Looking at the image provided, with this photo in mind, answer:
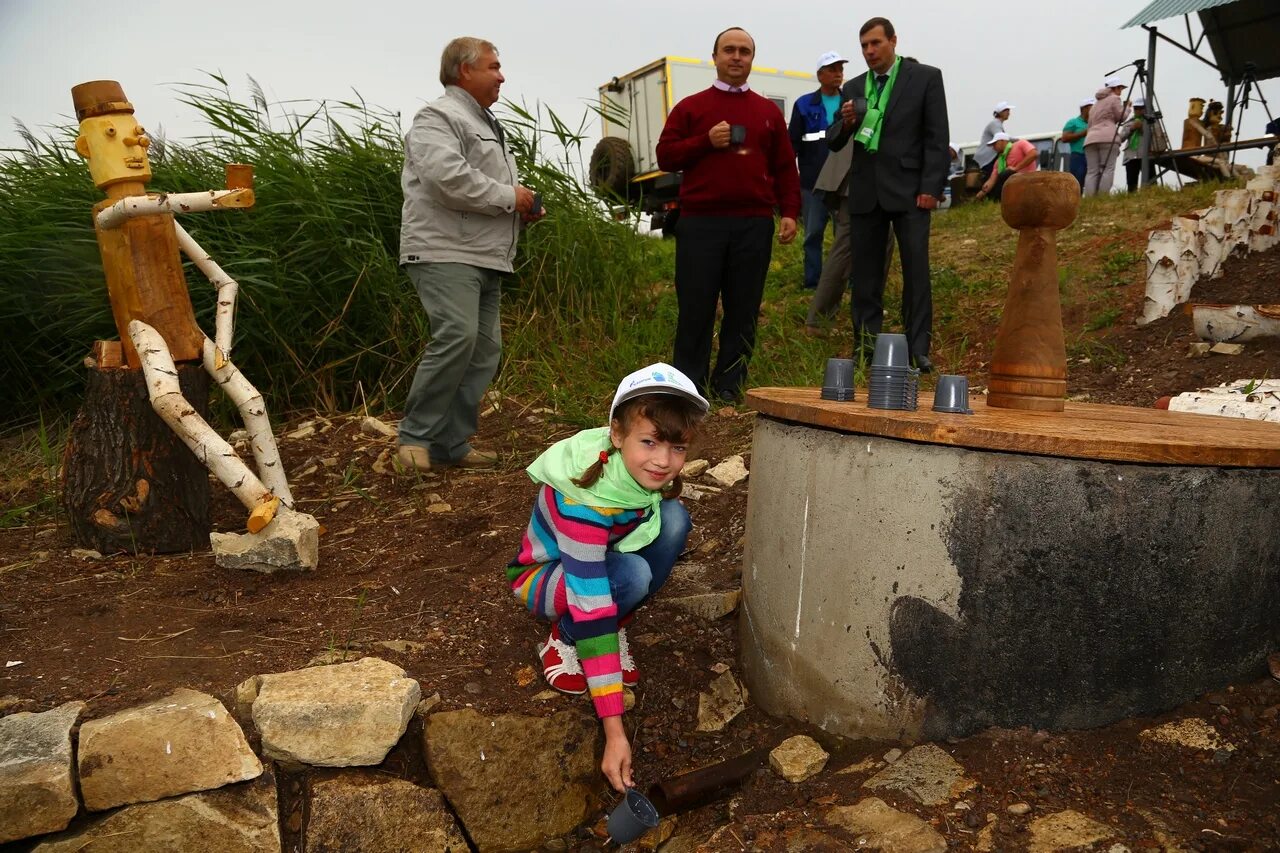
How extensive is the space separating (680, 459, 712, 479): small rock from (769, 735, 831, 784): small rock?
182cm

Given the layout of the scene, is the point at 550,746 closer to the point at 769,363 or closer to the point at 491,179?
the point at 491,179

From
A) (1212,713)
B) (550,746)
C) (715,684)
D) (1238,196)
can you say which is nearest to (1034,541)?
(1212,713)

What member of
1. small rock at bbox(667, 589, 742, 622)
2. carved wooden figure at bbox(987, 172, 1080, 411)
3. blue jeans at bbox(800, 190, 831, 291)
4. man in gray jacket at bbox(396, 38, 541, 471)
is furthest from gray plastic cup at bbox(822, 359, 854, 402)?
blue jeans at bbox(800, 190, 831, 291)

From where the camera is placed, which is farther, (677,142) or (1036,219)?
(677,142)

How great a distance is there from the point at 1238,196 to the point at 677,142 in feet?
12.4

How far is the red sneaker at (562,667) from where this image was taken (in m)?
2.66

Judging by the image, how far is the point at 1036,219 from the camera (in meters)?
2.49

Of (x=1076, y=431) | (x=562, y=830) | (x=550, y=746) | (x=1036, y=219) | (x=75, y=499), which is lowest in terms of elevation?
(x=562, y=830)

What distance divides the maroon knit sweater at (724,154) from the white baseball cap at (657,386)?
263 centimetres

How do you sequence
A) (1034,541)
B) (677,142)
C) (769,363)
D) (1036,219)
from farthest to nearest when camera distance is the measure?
(769,363) → (677,142) → (1036,219) → (1034,541)

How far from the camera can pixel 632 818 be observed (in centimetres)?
222

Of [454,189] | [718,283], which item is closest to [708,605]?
[454,189]

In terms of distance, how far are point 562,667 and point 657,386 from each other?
889 mm

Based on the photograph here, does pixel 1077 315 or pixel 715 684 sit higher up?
pixel 1077 315
